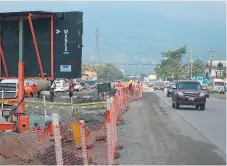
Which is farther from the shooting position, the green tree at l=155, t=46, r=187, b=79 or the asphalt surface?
the green tree at l=155, t=46, r=187, b=79

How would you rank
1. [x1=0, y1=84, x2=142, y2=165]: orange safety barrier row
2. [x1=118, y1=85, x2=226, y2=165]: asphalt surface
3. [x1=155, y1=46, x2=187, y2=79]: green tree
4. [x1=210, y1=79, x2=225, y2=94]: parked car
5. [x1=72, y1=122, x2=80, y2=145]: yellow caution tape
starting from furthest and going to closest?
[x1=155, y1=46, x2=187, y2=79]: green tree < [x1=210, y1=79, x2=225, y2=94]: parked car < [x1=72, y1=122, x2=80, y2=145]: yellow caution tape < [x1=118, y1=85, x2=226, y2=165]: asphalt surface < [x1=0, y1=84, x2=142, y2=165]: orange safety barrier row

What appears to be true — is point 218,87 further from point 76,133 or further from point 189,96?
point 76,133

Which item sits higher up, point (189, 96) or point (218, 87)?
point (189, 96)

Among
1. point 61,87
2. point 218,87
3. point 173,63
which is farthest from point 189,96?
Answer: point 173,63

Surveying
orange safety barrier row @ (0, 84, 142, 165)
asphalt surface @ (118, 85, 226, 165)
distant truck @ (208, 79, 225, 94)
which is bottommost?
distant truck @ (208, 79, 225, 94)

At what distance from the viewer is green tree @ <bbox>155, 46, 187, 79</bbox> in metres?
177

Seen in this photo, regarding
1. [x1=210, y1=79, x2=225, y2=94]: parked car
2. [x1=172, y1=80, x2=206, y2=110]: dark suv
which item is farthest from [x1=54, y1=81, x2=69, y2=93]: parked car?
[x1=172, y1=80, x2=206, y2=110]: dark suv

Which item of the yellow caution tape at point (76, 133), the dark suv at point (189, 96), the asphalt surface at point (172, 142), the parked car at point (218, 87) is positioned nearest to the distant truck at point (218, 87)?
the parked car at point (218, 87)

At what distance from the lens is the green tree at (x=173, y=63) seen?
177m

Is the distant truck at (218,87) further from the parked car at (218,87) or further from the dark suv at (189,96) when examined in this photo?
the dark suv at (189,96)

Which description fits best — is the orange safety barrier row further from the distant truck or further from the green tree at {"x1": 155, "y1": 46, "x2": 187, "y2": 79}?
the green tree at {"x1": 155, "y1": 46, "x2": 187, "y2": 79}

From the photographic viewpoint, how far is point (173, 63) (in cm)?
18425

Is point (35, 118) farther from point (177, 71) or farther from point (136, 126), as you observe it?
point (177, 71)

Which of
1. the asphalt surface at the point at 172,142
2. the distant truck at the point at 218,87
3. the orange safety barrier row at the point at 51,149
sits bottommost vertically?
the distant truck at the point at 218,87
